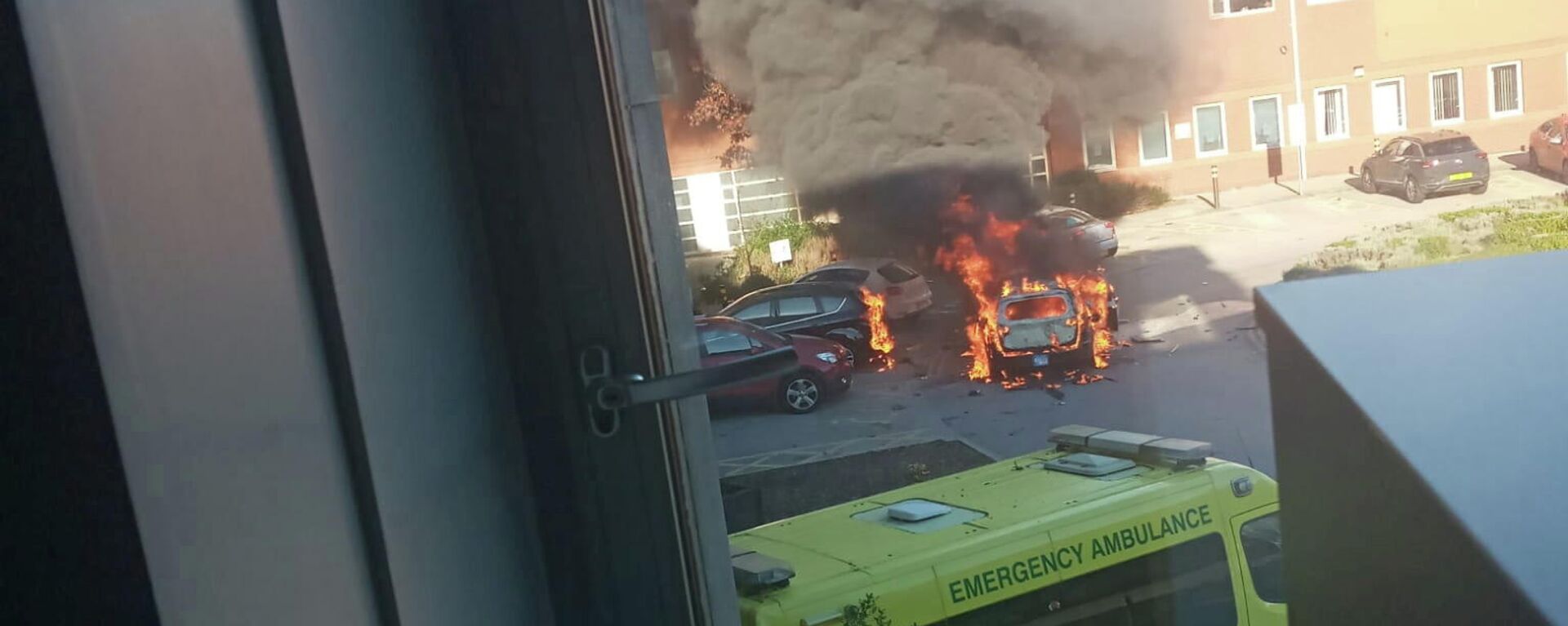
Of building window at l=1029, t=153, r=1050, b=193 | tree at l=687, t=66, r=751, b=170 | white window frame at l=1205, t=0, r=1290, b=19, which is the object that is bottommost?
building window at l=1029, t=153, r=1050, b=193

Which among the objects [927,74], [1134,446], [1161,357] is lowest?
[1134,446]

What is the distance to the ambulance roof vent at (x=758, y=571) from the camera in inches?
51.6

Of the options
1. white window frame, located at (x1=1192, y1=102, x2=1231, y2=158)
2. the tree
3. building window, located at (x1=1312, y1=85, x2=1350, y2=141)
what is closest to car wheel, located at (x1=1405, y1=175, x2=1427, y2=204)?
building window, located at (x1=1312, y1=85, x2=1350, y2=141)

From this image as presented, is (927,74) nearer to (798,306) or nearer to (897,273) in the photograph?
(897,273)

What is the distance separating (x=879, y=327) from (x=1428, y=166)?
2.52 feet

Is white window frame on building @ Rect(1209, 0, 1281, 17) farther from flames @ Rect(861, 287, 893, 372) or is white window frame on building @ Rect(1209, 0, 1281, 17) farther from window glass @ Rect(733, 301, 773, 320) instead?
window glass @ Rect(733, 301, 773, 320)

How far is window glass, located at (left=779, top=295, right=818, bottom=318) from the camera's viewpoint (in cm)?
149

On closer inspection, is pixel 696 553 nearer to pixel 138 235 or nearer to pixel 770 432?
pixel 138 235

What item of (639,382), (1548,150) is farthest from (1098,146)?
(639,382)

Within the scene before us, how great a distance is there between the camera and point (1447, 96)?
5.09 ft

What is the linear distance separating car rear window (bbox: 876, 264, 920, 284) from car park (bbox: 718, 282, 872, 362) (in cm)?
12

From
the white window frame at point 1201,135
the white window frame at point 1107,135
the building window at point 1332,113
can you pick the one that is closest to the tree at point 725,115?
the white window frame at point 1107,135

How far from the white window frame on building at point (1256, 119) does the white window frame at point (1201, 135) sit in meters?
0.03

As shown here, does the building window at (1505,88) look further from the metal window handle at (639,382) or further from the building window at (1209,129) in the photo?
the metal window handle at (639,382)
